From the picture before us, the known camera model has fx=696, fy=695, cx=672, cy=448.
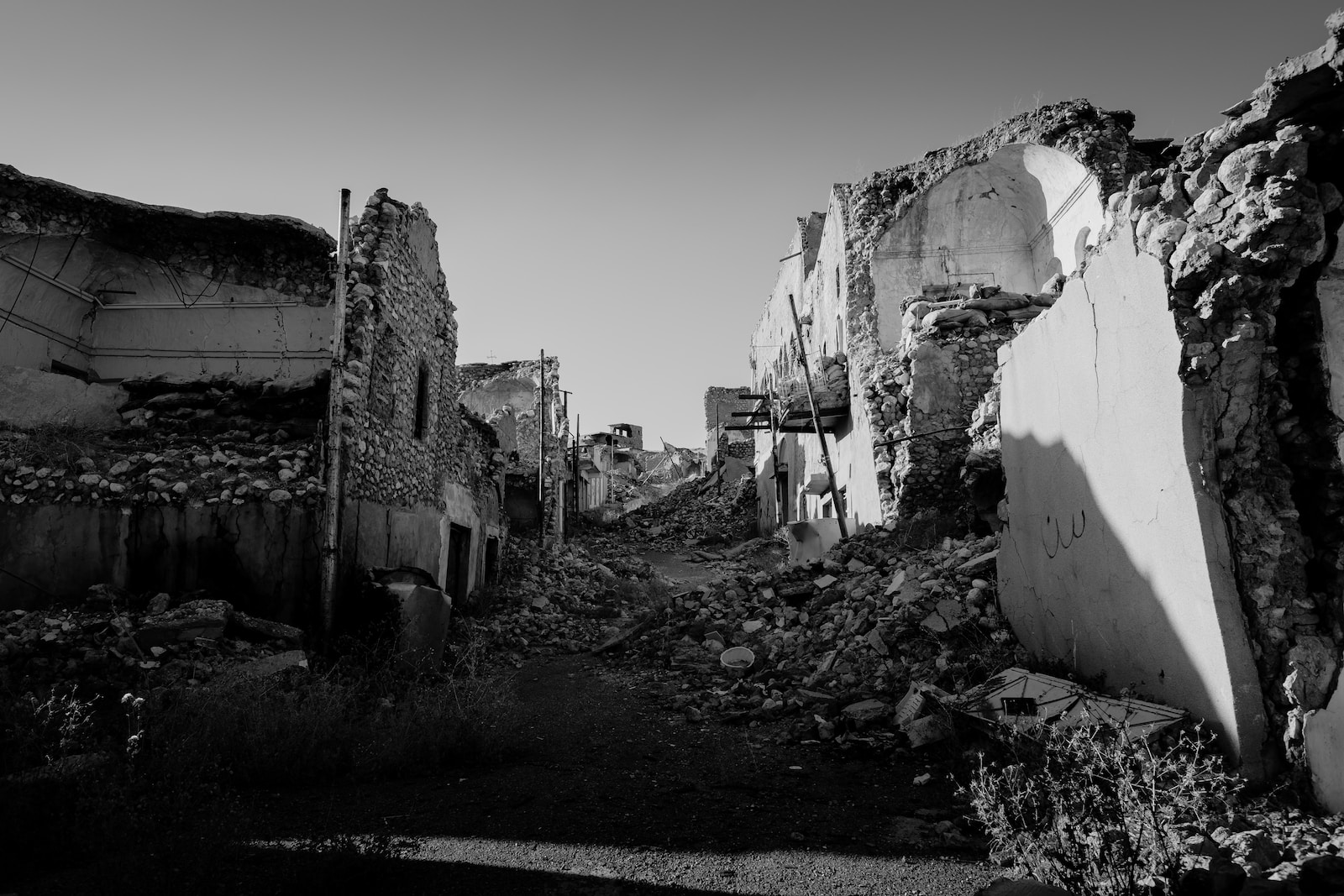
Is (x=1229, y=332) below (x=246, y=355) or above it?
below

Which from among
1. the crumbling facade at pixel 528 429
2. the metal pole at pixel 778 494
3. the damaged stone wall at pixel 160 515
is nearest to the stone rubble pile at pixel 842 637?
the damaged stone wall at pixel 160 515

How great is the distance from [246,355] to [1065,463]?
11377mm

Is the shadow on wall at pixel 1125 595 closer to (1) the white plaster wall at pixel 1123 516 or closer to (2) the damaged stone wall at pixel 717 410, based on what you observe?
(1) the white plaster wall at pixel 1123 516

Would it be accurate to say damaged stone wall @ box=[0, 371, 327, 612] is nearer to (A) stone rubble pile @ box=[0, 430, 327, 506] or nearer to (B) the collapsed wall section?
(A) stone rubble pile @ box=[0, 430, 327, 506]

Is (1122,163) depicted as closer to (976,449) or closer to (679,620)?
(976,449)

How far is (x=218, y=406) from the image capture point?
905cm

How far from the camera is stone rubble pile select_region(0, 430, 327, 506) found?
7.50 metres

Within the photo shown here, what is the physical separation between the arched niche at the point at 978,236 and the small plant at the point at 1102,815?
→ 1128 cm

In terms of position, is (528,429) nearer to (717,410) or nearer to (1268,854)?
(717,410)

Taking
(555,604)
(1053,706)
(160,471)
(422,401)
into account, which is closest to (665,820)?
(1053,706)

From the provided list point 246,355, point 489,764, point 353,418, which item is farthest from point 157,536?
point 489,764

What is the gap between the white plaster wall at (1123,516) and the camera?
3.74 metres

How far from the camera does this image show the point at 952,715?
488cm

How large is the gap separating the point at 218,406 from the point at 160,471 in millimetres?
1437
